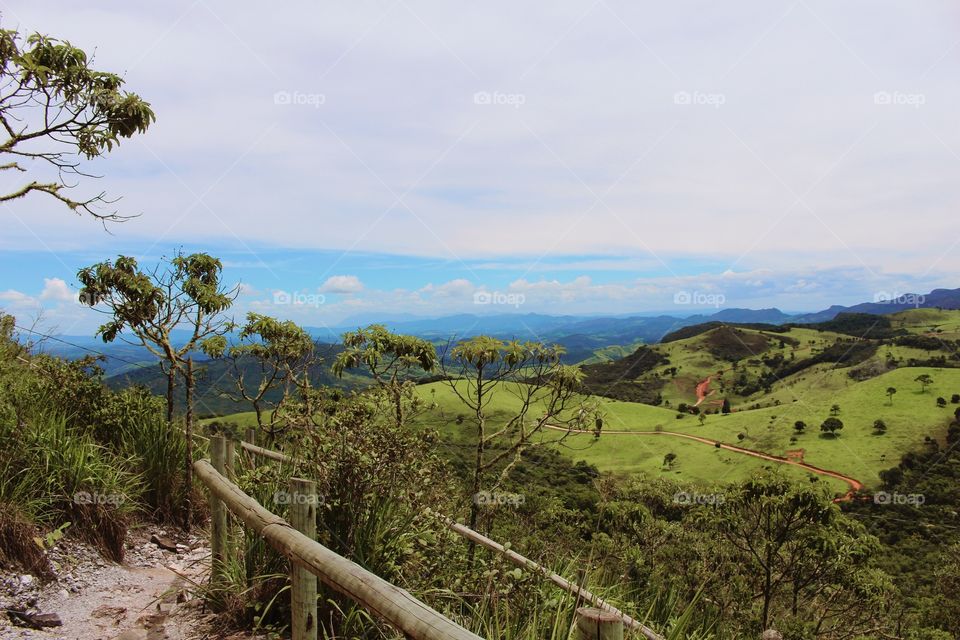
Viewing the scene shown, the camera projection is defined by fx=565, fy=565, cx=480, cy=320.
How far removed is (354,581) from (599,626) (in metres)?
1.28

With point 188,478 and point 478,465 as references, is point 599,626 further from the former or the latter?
point 188,478

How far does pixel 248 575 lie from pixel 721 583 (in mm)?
13698

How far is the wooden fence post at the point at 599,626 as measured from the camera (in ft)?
5.88

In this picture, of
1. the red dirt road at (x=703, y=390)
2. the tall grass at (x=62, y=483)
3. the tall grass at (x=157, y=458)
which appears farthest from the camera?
the red dirt road at (x=703, y=390)

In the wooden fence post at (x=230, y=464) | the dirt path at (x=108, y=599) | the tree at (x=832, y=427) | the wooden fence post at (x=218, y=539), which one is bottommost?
the tree at (x=832, y=427)

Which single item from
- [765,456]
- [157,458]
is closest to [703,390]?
[765,456]

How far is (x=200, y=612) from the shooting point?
170 inches

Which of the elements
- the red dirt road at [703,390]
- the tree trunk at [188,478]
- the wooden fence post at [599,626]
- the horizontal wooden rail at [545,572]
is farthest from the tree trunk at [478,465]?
the red dirt road at [703,390]

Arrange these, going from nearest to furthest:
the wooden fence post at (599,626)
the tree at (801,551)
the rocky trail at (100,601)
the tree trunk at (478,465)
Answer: the wooden fence post at (599,626) < the rocky trail at (100,601) < the tree trunk at (478,465) < the tree at (801,551)

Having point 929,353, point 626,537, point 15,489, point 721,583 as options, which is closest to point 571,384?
A: point 15,489

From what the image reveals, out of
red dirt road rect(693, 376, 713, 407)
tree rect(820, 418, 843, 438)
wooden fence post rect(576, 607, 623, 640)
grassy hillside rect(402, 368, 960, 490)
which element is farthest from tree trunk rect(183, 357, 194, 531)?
red dirt road rect(693, 376, 713, 407)

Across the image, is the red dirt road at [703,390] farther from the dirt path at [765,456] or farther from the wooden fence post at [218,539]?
the wooden fence post at [218,539]

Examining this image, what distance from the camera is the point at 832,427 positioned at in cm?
7406

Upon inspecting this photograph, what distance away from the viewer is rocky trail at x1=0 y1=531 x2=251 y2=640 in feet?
13.8
